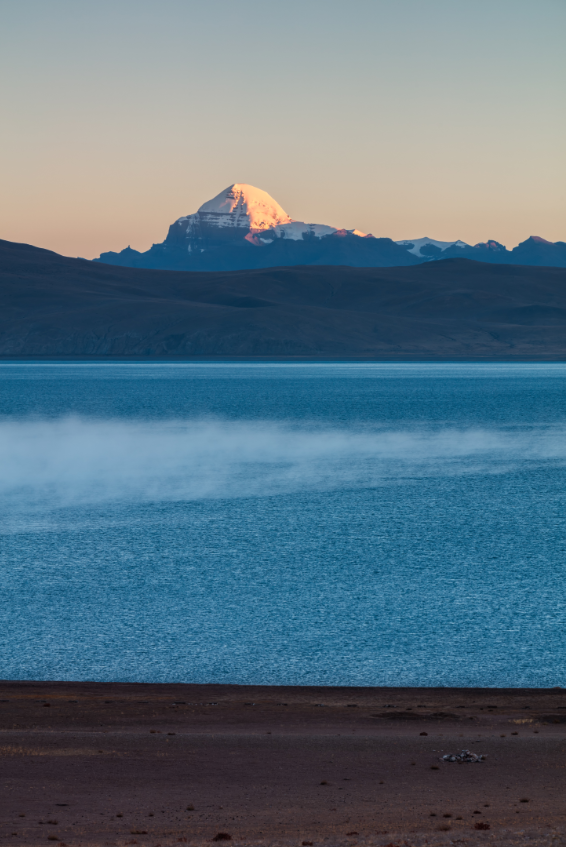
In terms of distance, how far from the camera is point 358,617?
34031 millimetres

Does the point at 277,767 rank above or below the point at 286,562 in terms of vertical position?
above

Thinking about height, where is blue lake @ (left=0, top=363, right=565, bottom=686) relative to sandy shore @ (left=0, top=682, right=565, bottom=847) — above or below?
below

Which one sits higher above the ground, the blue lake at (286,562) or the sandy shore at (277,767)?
the sandy shore at (277,767)

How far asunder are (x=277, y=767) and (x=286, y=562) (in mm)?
25534

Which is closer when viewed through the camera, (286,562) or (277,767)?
(277,767)

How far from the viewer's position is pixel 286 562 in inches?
1747

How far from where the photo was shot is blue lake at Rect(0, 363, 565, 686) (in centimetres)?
2912

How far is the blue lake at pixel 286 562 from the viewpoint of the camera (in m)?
29.1

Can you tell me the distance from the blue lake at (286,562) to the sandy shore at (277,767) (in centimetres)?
344

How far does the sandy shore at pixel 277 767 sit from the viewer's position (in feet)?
51.6

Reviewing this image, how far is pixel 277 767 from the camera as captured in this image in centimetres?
1884

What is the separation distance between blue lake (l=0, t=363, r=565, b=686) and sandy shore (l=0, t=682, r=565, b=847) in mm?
3442

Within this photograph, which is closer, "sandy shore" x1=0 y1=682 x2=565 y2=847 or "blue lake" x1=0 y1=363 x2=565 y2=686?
"sandy shore" x1=0 y1=682 x2=565 y2=847

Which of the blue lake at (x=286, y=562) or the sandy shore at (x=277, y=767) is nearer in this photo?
the sandy shore at (x=277, y=767)
